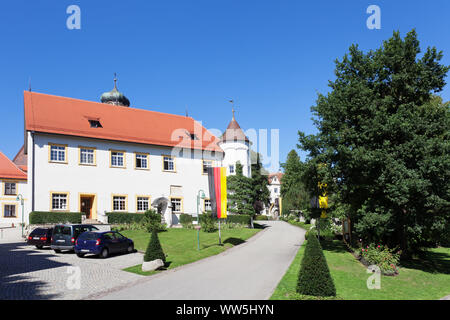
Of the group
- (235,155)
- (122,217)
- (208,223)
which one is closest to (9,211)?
(122,217)

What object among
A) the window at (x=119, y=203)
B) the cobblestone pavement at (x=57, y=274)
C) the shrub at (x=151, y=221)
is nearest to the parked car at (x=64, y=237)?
the cobblestone pavement at (x=57, y=274)

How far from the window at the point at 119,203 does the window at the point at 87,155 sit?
13.7 ft

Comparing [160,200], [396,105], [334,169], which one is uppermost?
[396,105]

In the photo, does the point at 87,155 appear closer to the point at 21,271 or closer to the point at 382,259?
the point at 21,271

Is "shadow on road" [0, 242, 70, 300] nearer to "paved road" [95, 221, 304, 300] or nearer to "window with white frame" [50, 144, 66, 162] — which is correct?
"paved road" [95, 221, 304, 300]

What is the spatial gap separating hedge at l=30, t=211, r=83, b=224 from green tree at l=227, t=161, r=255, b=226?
52.6 feet

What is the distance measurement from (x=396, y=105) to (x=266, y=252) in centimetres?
1083

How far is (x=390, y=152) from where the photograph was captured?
17328mm

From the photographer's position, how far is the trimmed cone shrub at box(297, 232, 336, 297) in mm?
10023

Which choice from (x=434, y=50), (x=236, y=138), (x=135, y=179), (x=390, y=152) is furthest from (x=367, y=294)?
(x=236, y=138)

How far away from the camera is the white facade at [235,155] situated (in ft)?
141

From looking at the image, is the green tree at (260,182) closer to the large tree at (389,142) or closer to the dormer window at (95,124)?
the dormer window at (95,124)

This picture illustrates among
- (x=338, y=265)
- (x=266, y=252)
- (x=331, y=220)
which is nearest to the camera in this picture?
(x=338, y=265)

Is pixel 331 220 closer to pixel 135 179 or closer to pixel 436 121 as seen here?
pixel 436 121
